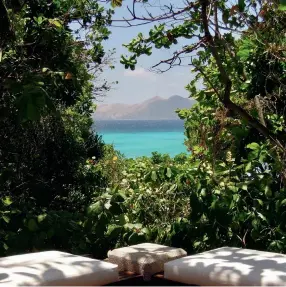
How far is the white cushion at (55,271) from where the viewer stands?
304 cm

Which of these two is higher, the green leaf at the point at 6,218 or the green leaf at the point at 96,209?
the green leaf at the point at 96,209

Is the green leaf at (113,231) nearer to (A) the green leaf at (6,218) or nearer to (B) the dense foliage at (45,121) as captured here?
(A) the green leaf at (6,218)

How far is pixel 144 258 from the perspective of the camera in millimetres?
3811

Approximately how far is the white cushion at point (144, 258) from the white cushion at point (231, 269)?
0.90 ft

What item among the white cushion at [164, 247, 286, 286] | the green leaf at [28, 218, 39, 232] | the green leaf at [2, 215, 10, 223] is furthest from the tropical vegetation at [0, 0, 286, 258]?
the white cushion at [164, 247, 286, 286]

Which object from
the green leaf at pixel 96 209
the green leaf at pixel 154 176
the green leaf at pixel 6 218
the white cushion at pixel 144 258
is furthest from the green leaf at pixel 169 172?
the green leaf at pixel 6 218

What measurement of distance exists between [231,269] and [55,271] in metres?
1.08

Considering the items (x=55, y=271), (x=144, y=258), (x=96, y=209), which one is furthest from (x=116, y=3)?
(x=55, y=271)

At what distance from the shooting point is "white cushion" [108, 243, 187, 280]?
12.4 feet

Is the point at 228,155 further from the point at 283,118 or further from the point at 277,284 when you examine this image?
the point at 277,284

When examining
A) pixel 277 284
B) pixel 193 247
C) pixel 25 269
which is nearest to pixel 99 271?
pixel 25 269

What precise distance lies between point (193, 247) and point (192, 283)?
5.24 feet

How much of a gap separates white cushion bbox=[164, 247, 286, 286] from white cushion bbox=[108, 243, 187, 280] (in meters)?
0.28

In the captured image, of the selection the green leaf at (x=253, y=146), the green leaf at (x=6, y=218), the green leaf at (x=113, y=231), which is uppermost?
the green leaf at (x=253, y=146)
